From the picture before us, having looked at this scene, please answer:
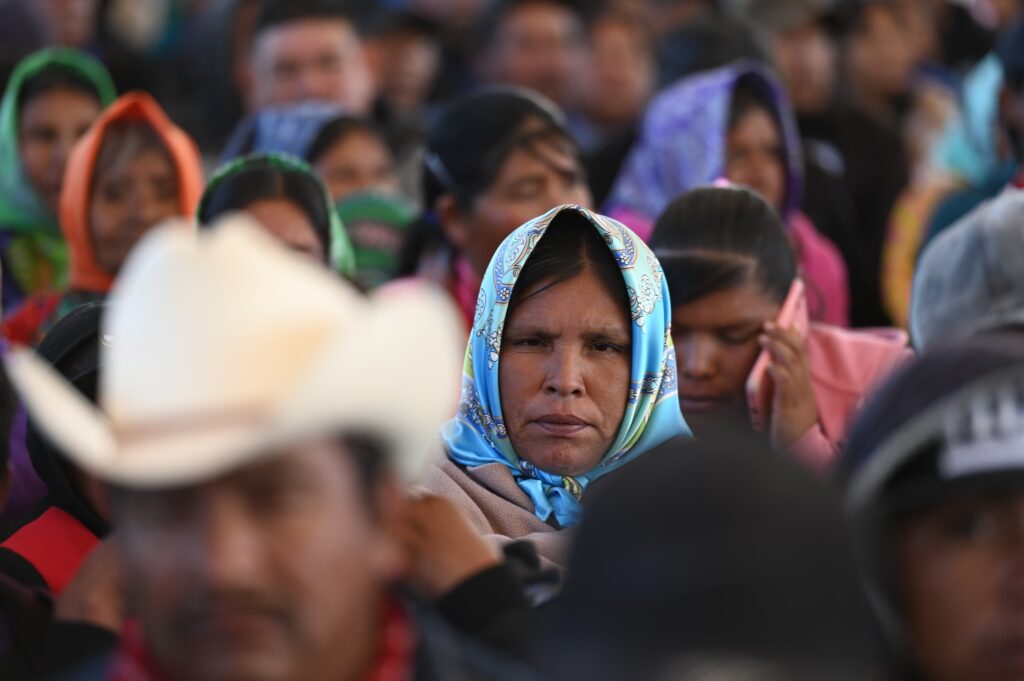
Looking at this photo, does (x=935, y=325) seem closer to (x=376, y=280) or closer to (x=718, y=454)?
(x=718, y=454)

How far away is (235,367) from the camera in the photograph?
203cm

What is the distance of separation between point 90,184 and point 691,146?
1.93m

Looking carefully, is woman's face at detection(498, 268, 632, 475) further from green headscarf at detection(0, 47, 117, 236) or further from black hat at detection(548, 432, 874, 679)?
green headscarf at detection(0, 47, 117, 236)

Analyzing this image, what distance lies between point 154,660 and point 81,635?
527mm

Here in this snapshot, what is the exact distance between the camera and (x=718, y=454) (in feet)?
6.02

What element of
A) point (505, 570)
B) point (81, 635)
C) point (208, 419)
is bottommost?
point (81, 635)

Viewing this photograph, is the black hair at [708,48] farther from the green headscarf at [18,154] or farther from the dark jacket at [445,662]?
the dark jacket at [445,662]

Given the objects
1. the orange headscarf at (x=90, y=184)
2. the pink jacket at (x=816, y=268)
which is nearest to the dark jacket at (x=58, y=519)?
the orange headscarf at (x=90, y=184)

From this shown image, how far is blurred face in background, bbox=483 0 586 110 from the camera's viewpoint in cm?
828

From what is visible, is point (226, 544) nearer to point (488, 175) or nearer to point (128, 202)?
point (488, 175)

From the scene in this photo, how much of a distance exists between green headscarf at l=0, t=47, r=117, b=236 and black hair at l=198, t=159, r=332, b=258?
3.88ft

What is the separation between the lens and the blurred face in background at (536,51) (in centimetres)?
828

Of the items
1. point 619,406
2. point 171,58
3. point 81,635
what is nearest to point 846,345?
point 619,406

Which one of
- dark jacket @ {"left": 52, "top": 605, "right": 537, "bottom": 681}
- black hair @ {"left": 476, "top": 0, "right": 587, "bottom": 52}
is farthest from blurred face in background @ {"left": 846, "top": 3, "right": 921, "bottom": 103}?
dark jacket @ {"left": 52, "top": 605, "right": 537, "bottom": 681}
